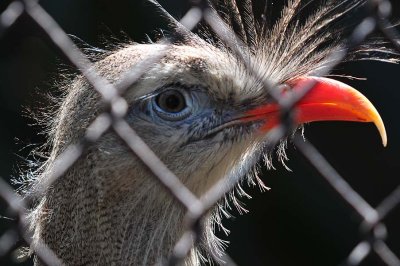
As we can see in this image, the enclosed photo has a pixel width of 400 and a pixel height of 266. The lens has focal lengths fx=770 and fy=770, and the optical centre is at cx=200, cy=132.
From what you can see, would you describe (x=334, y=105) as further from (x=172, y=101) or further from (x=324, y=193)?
(x=324, y=193)

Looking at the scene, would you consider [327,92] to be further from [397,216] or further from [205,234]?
[397,216]

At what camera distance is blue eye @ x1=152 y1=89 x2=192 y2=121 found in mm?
2064

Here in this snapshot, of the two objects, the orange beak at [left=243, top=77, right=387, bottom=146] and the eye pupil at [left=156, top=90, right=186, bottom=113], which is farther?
the eye pupil at [left=156, top=90, right=186, bottom=113]

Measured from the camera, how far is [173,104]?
2084 millimetres

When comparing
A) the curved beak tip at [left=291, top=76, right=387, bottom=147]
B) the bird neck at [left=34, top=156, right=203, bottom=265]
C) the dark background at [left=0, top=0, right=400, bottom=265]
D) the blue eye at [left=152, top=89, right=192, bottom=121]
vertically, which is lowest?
the dark background at [left=0, top=0, right=400, bottom=265]

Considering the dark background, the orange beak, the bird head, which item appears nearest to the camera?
the orange beak

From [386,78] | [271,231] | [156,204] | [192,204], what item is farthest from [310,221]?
[192,204]

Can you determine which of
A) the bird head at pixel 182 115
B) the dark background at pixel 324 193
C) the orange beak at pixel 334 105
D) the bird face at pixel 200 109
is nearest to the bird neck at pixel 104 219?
the bird head at pixel 182 115

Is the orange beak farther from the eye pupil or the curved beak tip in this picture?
the eye pupil

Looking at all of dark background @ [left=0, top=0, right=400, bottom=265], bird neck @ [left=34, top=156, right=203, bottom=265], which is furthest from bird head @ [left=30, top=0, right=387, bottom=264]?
dark background @ [left=0, top=0, right=400, bottom=265]

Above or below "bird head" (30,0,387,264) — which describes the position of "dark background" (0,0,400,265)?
below

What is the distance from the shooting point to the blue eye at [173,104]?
2064mm

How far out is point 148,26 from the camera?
121 inches

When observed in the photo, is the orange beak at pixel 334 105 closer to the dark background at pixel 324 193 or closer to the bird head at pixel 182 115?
Result: the bird head at pixel 182 115
